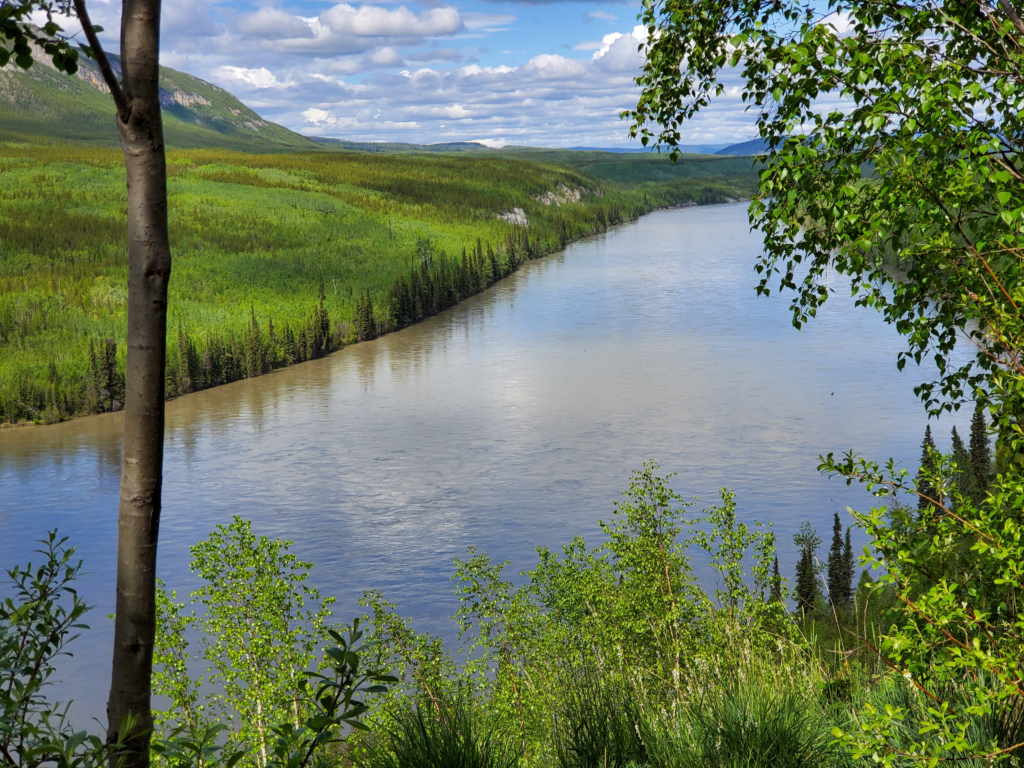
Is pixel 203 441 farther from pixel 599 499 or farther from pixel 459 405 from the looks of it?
pixel 599 499

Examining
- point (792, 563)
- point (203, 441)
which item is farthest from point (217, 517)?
point (792, 563)

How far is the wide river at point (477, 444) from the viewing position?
48.1m

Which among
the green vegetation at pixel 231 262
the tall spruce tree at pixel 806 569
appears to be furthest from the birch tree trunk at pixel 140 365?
the green vegetation at pixel 231 262

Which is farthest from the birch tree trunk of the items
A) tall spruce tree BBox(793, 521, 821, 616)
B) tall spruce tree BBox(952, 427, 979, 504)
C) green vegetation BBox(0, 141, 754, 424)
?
green vegetation BBox(0, 141, 754, 424)

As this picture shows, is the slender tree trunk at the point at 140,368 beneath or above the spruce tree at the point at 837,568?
above

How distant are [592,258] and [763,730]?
14900cm

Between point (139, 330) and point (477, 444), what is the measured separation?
Answer: 5886 centimetres

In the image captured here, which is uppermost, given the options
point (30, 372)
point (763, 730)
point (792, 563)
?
point (763, 730)

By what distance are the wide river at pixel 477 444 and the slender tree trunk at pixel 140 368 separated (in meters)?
35.3

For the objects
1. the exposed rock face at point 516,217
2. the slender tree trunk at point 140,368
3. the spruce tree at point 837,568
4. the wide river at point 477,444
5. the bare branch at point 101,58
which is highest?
the exposed rock face at point 516,217

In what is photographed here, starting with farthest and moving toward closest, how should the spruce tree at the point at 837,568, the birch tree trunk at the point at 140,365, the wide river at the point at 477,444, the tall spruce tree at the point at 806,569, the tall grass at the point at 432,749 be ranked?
the wide river at the point at 477,444 < the spruce tree at the point at 837,568 < the tall spruce tree at the point at 806,569 < the tall grass at the point at 432,749 < the birch tree trunk at the point at 140,365

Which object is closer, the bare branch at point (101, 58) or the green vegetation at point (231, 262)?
the bare branch at point (101, 58)

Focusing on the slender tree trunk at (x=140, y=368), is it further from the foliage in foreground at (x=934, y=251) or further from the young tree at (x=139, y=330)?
the foliage in foreground at (x=934, y=251)

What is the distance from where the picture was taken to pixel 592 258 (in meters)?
153
